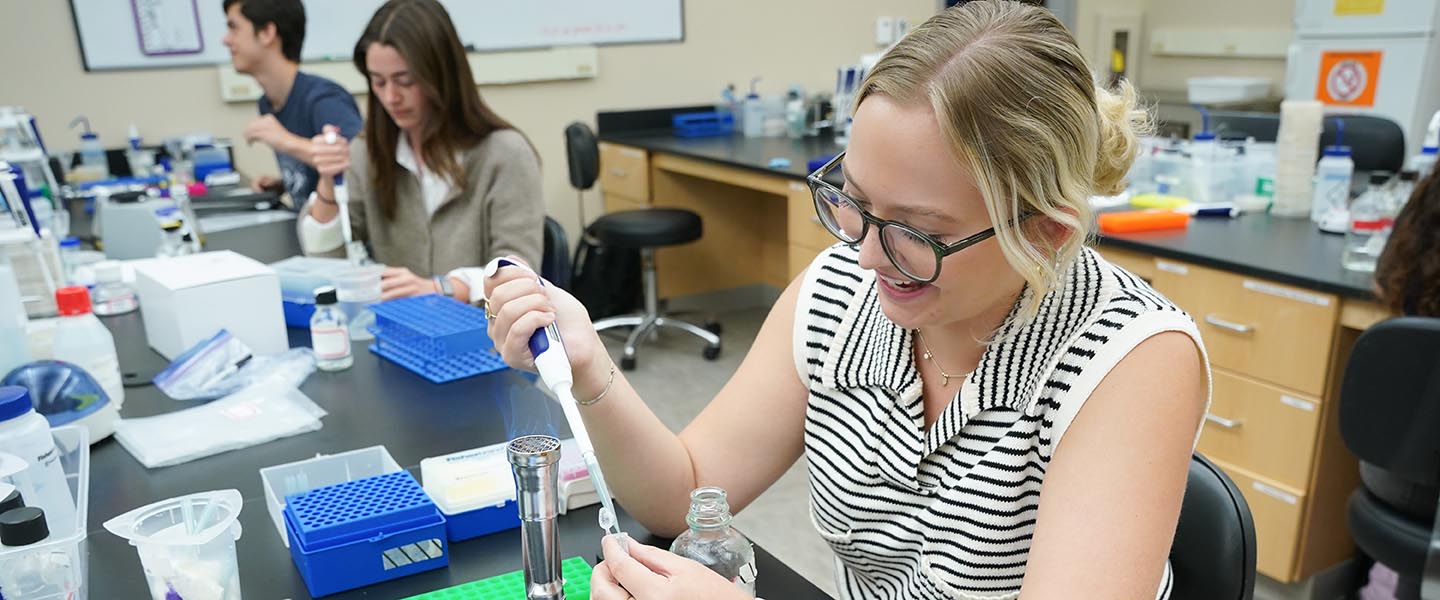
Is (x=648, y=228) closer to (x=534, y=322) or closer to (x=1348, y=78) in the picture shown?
(x=534, y=322)

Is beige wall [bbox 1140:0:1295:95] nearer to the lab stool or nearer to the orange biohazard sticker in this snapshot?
the orange biohazard sticker

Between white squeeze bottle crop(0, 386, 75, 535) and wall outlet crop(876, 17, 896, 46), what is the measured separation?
4.42 metres

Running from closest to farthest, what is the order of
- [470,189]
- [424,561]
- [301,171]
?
[424,561], [470,189], [301,171]

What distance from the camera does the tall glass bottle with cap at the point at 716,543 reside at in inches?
31.9

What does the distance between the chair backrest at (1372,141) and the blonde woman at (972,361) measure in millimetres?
2595

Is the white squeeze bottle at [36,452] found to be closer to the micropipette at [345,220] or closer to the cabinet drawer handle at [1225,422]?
the micropipette at [345,220]

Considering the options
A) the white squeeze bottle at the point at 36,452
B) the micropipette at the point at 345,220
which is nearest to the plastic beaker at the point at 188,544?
the white squeeze bottle at the point at 36,452

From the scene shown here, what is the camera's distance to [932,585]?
1.03m

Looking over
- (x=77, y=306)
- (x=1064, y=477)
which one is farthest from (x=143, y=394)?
(x=1064, y=477)

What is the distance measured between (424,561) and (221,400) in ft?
1.99

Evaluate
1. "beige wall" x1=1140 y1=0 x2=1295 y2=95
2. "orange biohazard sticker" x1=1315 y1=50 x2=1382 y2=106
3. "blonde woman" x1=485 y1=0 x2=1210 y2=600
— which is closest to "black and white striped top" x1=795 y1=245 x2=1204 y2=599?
"blonde woman" x1=485 y1=0 x2=1210 y2=600

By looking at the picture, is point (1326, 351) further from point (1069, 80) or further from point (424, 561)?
point (424, 561)

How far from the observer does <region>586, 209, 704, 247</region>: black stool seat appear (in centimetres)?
366

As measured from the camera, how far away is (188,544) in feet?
2.85
